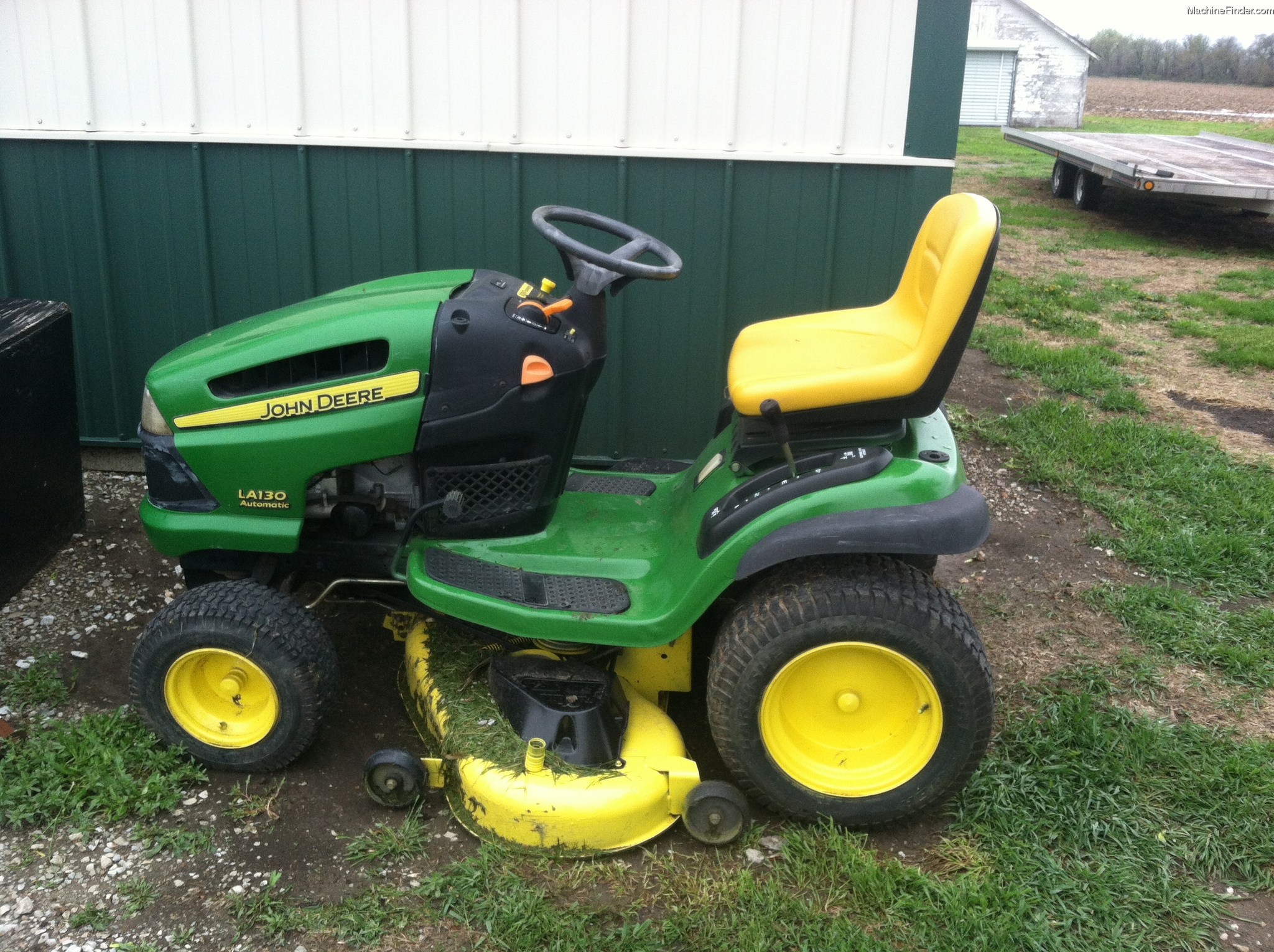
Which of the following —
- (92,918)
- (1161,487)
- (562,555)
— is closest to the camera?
(92,918)

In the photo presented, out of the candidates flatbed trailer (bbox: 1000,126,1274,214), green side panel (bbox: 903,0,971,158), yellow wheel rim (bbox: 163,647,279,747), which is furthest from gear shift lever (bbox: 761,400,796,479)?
flatbed trailer (bbox: 1000,126,1274,214)

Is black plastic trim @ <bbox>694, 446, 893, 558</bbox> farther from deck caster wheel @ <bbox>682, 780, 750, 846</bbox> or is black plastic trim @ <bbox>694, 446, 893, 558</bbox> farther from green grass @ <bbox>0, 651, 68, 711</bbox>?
green grass @ <bbox>0, 651, 68, 711</bbox>

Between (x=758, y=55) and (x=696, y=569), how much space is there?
234 cm

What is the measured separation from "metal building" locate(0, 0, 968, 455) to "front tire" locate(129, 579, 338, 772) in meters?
2.04

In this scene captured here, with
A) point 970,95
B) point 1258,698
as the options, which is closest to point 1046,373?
point 1258,698

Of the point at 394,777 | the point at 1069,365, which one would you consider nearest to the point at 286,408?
the point at 394,777

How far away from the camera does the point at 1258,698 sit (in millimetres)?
3621

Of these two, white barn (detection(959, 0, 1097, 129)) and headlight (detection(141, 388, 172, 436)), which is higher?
white barn (detection(959, 0, 1097, 129))

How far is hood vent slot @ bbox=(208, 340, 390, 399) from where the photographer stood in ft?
9.99

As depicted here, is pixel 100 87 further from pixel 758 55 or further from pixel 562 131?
pixel 758 55

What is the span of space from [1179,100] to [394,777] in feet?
104

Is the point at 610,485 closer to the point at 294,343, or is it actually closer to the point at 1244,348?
the point at 294,343

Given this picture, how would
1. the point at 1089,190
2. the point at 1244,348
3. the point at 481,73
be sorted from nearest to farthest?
1. the point at 481,73
2. the point at 1244,348
3. the point at 1089,190

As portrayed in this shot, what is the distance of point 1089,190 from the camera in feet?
42.8
